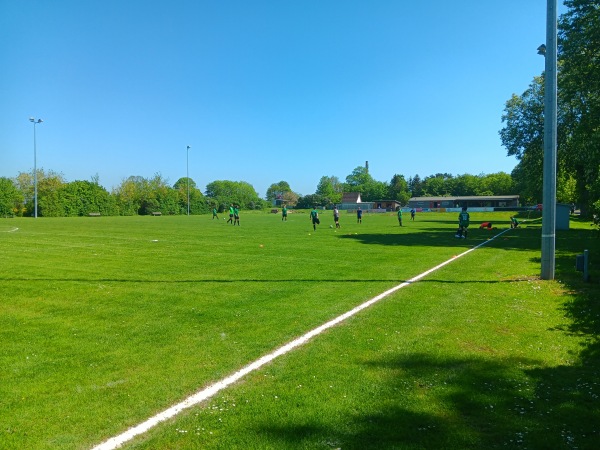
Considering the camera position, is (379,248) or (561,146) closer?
(379,248)

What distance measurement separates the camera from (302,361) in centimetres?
547

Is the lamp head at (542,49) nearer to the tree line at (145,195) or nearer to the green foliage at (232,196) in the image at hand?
the tree line at (145,195)

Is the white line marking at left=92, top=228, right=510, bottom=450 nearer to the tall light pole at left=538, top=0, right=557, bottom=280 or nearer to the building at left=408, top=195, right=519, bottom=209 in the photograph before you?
the tall light pole at left=538, top=0, right=557, bottom=280

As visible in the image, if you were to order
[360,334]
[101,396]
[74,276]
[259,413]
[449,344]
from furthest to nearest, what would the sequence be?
1. [74,276]
2. [360,334]
3. [449,344]
4. [101,396]
5. [259,413]

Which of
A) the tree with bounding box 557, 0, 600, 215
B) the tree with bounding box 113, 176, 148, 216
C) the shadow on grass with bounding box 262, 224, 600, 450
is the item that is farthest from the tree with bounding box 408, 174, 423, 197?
the shadow on grass with bounding box 262, 224, 600, 450

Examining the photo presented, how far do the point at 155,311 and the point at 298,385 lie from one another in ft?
14.0

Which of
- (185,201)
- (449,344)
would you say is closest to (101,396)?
(449,344)

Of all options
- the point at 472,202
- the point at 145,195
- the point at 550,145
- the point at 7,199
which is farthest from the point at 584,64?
the point at 472,202

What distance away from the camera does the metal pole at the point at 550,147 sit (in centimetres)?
1120

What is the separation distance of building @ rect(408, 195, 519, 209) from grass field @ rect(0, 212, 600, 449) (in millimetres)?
110821

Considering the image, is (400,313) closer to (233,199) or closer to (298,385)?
(298,385)

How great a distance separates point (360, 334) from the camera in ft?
21.6

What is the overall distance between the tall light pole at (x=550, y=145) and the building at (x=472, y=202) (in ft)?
351

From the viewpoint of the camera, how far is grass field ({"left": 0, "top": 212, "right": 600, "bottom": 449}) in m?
3.80
